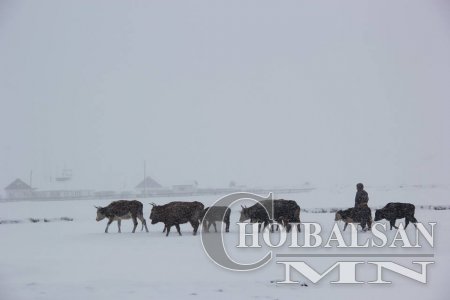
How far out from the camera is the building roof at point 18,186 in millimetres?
79250

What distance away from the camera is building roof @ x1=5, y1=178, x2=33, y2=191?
79250 mm

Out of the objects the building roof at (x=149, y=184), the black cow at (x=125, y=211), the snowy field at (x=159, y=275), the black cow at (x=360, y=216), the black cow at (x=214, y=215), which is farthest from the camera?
the building roof at (x=149, y=184)

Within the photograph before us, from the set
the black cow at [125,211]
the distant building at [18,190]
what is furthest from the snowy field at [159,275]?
the distant building at [18,190]

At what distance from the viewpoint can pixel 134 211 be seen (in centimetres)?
1886

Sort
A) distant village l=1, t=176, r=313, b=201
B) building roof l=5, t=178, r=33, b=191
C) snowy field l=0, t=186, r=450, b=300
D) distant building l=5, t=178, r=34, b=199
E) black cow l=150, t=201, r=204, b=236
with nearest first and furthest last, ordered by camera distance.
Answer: snowy field l=0, t=186, r=450, b=300
black cow l=150, t=201, r=204, b=236
distant village l=1, t=176, r=313, b=201
distant building l=5, t=178, r=34, b=199
building roof l=5, t=178, r=33, b=191

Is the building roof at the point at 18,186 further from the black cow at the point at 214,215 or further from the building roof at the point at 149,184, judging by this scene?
the black cow at the point at 214,215

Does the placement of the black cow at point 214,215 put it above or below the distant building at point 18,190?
above

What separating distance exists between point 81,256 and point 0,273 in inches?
→ 92.4

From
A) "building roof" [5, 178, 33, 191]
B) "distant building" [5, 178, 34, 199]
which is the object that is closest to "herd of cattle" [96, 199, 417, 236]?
"distant building" [5, 178, 34, 199]

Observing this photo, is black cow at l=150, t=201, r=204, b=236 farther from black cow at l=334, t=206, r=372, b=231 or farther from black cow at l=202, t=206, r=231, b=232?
black cow at l=334, t=206, r=372, b=231

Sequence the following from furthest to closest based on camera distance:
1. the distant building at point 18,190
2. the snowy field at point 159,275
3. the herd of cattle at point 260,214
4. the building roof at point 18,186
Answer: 1. the building roof at point 18,186
2. the distant building at point 18,190
3. the herd of cattle at point 260,214
4. the snowy field at point 159,275

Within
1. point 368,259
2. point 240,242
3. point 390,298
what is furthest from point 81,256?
point 390,298

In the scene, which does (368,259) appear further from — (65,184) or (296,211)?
(65,184)

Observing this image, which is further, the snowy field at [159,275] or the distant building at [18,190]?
the distant building at [18,190]
